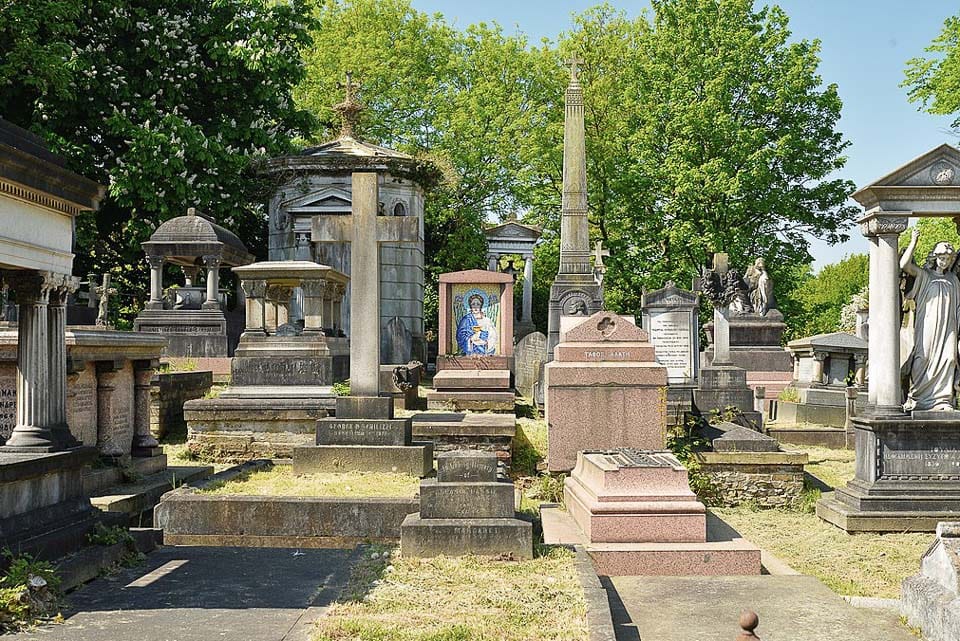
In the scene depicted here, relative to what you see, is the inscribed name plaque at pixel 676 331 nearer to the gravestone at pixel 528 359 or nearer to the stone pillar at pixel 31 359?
the gravestone at pixel 528 359

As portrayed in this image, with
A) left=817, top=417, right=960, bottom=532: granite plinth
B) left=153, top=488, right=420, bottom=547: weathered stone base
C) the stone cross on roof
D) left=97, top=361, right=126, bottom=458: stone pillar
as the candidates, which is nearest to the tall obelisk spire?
the stone cross on roof

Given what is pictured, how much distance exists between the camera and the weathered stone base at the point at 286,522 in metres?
8.14

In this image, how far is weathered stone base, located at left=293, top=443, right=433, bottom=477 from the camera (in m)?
10.0

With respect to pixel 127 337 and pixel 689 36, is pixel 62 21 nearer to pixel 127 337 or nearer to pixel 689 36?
pixel 127 337

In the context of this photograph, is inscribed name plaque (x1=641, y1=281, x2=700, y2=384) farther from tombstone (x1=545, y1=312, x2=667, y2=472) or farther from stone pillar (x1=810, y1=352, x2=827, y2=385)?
tombstone (x1=545, y1=312, x2=667, y2=472)

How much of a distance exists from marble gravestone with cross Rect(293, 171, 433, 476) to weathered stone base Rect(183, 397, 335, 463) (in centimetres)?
242

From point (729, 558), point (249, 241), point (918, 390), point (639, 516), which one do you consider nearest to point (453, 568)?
point (639, 516)

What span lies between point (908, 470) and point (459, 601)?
5.93m

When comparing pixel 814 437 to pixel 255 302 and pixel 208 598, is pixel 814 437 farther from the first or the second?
pixel 208 598

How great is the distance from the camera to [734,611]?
5.96 metres

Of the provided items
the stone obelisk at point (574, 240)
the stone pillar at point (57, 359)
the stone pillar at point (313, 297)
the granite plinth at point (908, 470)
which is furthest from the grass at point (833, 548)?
the stone obelisk at point (574, 240)

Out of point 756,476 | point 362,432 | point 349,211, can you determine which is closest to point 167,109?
point 349,211

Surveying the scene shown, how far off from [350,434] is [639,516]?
3874 mm

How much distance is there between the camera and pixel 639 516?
755cm
